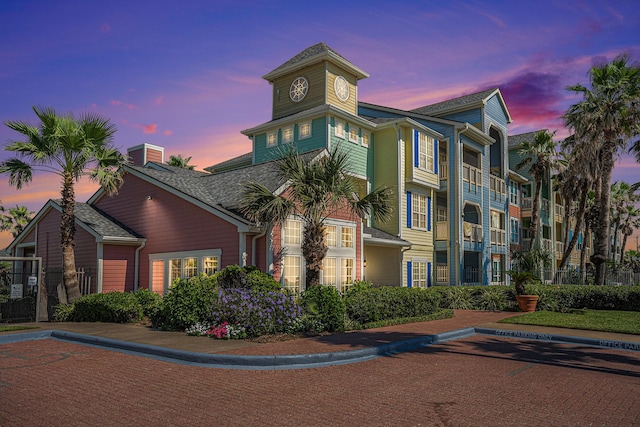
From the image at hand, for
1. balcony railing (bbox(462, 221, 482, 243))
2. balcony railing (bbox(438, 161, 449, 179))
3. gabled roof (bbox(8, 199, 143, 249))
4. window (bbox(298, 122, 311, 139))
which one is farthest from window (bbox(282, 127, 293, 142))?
balcony railing (bbox(462, 221, 482, 243))

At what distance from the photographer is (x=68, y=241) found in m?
17.6

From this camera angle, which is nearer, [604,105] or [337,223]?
[337,223]

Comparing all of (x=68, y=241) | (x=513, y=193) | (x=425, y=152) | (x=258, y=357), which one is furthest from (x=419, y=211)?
(x=258, y=357)

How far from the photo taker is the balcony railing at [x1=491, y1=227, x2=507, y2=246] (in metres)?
33.1

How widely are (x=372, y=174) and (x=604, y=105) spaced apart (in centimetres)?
1333

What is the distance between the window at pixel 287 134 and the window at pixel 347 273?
9.05 meters

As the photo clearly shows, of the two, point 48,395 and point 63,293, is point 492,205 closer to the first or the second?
point 63,293

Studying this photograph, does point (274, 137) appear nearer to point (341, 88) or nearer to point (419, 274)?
point (341, 88)

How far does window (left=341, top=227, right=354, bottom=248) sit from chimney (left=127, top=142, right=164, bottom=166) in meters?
14.2

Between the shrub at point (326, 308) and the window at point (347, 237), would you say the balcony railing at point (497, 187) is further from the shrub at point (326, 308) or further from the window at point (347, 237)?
the shrub at point (326, 308)

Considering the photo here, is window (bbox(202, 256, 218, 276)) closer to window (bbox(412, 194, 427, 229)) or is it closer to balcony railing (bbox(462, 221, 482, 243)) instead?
window (bbox(412, 194, 427, 229))

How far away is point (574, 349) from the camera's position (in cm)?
1195

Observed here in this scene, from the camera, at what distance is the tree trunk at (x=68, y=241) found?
17.6m

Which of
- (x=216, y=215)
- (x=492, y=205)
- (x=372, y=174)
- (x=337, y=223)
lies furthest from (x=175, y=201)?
(x=492, y=205)
